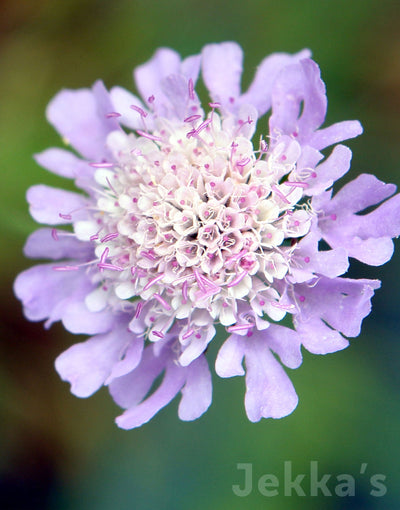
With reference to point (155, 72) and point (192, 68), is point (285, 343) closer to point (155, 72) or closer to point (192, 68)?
point (192, 68)

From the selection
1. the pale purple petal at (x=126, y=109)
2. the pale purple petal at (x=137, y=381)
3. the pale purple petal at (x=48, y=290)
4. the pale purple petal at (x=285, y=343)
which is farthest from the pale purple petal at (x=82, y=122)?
the pale purple petal at (x=285, y=343)

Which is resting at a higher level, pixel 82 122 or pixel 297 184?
pixel 82 122

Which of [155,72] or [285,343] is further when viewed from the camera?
[155,72]

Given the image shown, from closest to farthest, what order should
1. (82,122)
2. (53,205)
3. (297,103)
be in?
(297,103) < (53,205) < (82,122)

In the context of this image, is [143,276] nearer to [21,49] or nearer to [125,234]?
[125,234]

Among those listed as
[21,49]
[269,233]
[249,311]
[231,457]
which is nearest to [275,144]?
[269,233]

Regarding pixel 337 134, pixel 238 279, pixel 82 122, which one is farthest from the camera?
pixel 82 122

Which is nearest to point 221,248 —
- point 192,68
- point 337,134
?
point 337,134

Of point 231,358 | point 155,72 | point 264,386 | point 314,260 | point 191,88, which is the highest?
point 155,72
